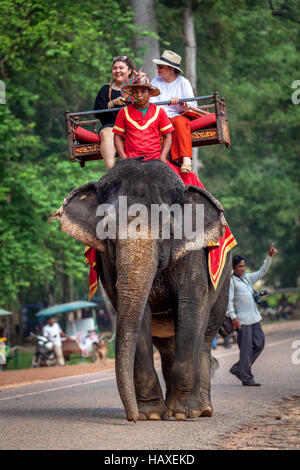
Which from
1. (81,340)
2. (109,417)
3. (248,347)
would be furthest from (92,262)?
(81,340)

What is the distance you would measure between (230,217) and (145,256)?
133 feet

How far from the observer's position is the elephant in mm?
7934

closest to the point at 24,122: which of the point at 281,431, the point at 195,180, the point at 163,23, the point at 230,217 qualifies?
the point at 163,23

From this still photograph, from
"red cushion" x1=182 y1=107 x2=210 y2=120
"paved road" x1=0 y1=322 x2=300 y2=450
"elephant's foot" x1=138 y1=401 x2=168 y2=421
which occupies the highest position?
"red cushion" x1=182 y1=107 x2=210 y2=120

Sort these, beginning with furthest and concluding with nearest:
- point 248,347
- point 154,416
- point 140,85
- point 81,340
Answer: point 81,340, point 248,347, point 140,85, point 154,416

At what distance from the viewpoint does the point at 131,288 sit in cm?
791

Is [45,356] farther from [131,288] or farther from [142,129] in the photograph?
[131,288]

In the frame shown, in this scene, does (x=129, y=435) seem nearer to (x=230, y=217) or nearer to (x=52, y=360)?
(x=52, y=360)

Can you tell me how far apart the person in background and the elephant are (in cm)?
65

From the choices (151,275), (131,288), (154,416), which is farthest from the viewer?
(154,416)

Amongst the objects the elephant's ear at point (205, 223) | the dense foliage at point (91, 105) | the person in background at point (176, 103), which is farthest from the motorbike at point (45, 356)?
the elephant's ear at point (205, 223)

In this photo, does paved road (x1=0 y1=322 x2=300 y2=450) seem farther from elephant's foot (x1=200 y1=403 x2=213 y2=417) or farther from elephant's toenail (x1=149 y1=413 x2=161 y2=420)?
elephant's toenail (x1=149 y1=413 x2=161 y2=420)

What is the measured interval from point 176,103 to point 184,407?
10.5 feet

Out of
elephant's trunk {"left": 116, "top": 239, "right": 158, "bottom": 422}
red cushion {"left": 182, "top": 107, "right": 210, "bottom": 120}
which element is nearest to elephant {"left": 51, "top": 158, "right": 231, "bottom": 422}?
elephant's trunk {"left": 116, "top": 239, "right": 158, "bottom": 422}
